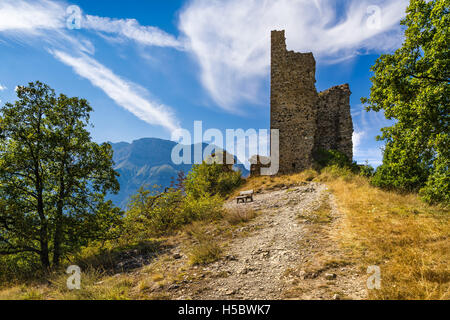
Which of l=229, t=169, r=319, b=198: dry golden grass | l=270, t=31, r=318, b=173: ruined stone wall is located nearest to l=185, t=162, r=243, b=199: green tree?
l=229, t=169, r=319, b=198: dry golden grass

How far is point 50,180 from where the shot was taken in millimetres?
8023

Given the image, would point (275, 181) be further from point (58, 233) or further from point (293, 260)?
point (58, 233)

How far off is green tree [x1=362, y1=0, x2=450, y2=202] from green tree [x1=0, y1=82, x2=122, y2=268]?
11.0 metres

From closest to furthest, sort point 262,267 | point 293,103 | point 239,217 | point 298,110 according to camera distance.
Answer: point 262,267, point 239,217, point 298,110, point 293,103

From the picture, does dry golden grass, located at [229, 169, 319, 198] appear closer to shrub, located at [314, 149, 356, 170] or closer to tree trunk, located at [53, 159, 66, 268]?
shrub, located at [314, 149, 356, 170]

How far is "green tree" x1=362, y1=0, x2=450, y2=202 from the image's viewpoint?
243 inches

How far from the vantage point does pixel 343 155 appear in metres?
18.7

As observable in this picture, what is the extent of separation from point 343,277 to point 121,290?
4379 millimetres

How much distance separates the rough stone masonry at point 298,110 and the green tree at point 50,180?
15236 mm

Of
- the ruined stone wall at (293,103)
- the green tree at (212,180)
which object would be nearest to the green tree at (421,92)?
the ruined stone wall at (293,103)

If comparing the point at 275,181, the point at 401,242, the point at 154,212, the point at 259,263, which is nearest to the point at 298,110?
the point at 275,181

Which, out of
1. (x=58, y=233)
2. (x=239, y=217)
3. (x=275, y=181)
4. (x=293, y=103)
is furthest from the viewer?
(x=293, y=103)

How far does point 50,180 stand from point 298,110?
60.6ft
